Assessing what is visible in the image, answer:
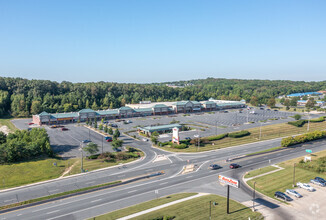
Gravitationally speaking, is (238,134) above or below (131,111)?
below

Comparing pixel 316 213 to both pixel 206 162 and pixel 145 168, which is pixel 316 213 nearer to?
pixel 206 162

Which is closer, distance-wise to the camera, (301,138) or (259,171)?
(259,171)

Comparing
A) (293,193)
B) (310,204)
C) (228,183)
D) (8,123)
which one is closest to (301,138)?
(293,193)

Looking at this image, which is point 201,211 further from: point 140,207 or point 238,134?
point 238,134

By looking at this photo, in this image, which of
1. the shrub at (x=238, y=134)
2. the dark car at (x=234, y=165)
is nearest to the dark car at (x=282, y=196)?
the dark car at (x=234, y=165)

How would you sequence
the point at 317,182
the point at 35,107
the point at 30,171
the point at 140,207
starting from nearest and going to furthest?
the point at 140,207 → the point at 317,182 → the point at 30,171 → the point at 35,107

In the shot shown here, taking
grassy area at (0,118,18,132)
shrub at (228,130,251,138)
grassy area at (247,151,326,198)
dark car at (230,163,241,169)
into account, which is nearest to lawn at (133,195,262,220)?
grassy area at (247,151,326,198)

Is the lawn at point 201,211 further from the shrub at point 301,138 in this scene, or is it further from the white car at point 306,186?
the shrub at point 301,138

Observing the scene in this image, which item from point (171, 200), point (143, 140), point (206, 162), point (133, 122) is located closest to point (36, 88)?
point (133, 122)
